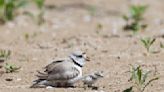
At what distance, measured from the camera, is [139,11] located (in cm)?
1177

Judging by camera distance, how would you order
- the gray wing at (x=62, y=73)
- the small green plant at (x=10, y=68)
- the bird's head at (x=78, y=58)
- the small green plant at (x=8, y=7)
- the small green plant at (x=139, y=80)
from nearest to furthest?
the small green plant at (x=139, y=80) < the gray wing at (x=62, y=73) < the bird's head at (x=78, y=58) < the small green plant at (x=10, y=68) < the small green plant at (x=8, y=7)

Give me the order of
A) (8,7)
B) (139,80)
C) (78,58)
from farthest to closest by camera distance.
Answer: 1. (8,7)
2. (78,58)
3. (139,80)

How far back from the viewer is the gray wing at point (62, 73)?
7.29 m

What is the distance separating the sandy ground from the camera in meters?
7.90

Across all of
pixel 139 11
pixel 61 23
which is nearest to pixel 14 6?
pixel 61 23

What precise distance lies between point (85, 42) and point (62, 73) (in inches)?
125

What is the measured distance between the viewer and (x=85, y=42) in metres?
10.5

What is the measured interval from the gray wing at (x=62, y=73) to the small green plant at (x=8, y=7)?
5043mm

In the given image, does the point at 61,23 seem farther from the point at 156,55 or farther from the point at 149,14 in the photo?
the point at 156,55

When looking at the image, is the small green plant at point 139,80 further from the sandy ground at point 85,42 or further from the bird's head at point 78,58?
the bird's head at point 78,58

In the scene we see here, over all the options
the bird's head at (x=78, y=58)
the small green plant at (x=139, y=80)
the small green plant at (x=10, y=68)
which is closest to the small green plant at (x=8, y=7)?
the small green plant at (x=10, y=68)

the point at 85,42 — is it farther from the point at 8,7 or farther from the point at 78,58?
the point at 78,58

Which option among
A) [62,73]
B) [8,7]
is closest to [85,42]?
[8,7]

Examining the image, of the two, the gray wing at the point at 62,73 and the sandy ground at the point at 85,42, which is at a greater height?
the gray wing at the point at 62,73
